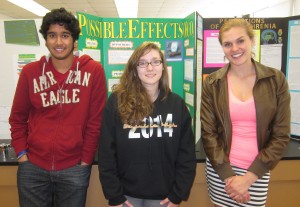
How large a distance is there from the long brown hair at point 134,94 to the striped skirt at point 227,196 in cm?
53

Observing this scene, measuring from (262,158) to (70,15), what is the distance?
132 cm

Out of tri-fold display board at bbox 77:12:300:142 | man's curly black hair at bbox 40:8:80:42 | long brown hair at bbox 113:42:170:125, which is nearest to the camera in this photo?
long brown hair at bbox 113:42:170:125

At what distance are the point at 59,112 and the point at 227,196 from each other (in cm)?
106

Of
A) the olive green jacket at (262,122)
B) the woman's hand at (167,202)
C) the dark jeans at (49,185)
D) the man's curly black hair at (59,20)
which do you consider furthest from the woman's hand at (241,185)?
the man's curly black hair at (59,20)

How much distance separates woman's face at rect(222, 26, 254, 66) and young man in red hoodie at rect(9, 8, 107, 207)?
2.56 ft

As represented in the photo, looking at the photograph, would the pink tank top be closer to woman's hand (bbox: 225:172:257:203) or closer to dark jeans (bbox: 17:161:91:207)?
woman's hand (bbox: 225:172:257:203)

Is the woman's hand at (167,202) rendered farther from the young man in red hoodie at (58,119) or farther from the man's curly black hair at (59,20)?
the man's curly black hair at (59,20)

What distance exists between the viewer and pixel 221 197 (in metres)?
1.51

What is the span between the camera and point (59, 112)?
153 cm

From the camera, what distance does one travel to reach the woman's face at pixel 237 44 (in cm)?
142

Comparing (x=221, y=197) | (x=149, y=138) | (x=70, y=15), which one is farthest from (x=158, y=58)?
(x=221, y=197)

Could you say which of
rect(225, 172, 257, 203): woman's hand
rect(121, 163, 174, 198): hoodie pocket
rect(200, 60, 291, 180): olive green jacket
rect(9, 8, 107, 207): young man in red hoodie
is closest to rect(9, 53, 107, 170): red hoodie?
rect(9, 8, 107, 207): young man in red hoodie

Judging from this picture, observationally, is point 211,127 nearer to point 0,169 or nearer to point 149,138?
point 149,138

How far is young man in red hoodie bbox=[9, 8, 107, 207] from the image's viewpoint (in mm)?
1519
